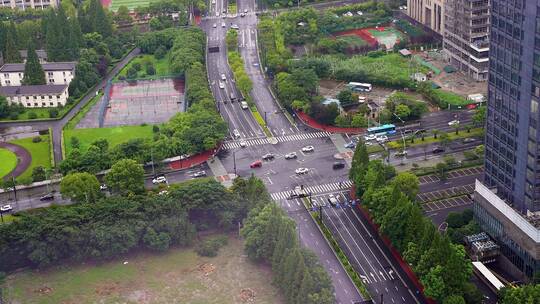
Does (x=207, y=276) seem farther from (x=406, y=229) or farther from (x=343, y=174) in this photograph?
(x=343, y=174)

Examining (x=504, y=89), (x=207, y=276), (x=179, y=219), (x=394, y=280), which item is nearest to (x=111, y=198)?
(x=179, y=219)

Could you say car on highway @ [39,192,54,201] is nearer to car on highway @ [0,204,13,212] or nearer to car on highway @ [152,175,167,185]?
car on highway @ [0,204,13,212]

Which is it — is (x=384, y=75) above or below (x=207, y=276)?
above

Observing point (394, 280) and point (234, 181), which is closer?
point (394, 280)

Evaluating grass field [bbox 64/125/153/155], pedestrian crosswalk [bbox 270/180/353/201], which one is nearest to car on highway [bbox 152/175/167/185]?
grass field [bbox 64/125/153/155]

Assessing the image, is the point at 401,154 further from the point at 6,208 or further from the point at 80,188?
the point at 6,208

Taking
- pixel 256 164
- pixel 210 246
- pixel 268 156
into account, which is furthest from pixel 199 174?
pixel 210 246
